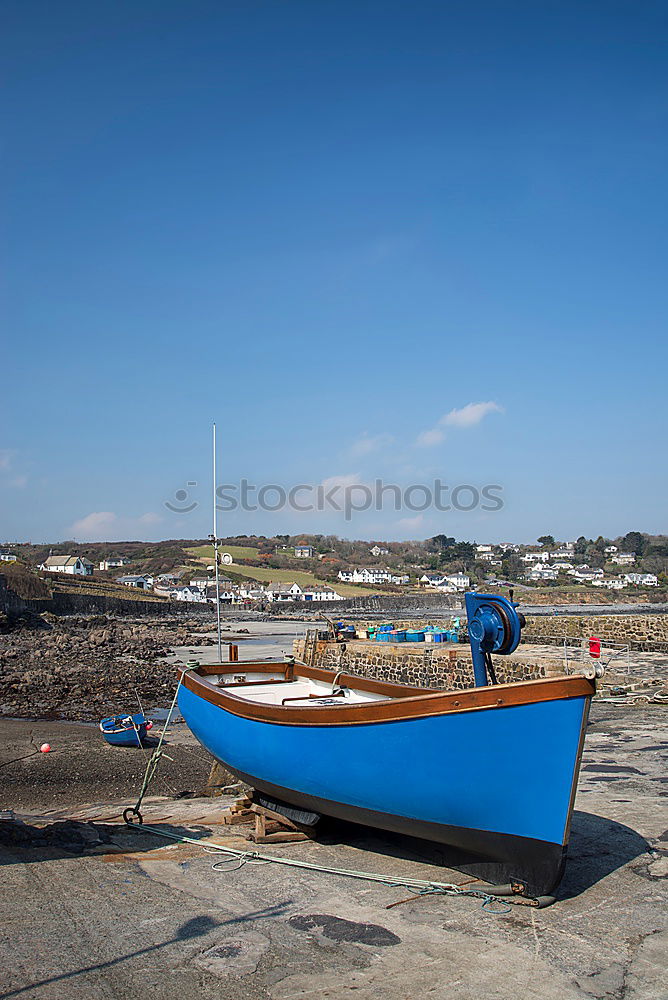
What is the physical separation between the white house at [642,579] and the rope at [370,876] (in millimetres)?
137847

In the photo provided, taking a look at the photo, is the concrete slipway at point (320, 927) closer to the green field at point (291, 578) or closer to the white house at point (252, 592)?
the white house at point (252, 592)

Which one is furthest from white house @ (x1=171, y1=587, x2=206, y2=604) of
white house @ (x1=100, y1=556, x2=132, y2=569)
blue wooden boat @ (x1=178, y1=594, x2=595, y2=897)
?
blue wooden boat @ (x1=178, y1=594, x2=595, y2=897)

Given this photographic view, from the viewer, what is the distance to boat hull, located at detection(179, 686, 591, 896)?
5645mm

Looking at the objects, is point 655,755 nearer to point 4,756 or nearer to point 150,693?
point 4,756

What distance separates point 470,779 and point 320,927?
1.60 metres

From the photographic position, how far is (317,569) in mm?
156000

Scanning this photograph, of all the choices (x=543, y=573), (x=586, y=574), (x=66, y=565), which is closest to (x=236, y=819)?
(x=66, y=565)

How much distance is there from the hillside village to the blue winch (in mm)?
92845

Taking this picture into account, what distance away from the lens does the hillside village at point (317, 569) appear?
11656 centimetres

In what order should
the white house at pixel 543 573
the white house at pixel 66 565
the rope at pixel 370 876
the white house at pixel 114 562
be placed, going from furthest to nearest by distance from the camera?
the white house at pixel 543 573, the white house at pixel 114 562, the white house at pixel 66 565, the rope at pixel 370 876

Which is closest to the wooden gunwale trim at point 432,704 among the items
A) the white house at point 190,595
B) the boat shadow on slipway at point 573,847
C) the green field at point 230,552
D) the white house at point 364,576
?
the boat shadow on slipway at point 573,847

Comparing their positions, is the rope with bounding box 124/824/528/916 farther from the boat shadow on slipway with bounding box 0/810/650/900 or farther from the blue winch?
the blue winch

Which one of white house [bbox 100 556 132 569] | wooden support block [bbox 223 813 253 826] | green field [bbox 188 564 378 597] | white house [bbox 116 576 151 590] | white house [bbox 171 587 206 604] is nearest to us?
wooden support block [bbox 223 813 253 826]

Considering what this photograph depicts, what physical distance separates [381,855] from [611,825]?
2474 mm
